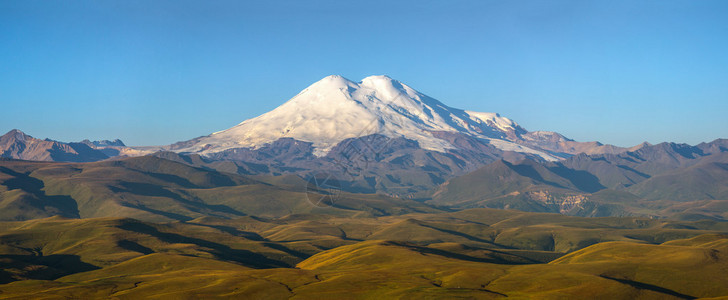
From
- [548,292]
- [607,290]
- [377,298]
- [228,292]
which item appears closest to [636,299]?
[607,290]

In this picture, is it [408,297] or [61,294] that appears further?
[61,294]

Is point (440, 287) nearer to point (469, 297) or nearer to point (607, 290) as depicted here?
point (469, 297)

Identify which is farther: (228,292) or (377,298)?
(228,292)

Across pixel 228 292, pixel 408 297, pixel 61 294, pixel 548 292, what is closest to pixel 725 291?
pixel 548 292

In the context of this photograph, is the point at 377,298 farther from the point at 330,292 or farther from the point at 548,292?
the point at 548,292

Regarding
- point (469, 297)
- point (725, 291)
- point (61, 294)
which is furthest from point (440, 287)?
point (61, 294)

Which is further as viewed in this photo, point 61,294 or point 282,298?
point 61,294

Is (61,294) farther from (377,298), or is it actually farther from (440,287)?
(440,287)
